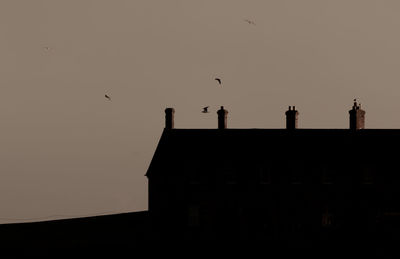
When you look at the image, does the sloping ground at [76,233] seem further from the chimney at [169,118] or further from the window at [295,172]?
the window at [295,172]

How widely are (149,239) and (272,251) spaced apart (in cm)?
976

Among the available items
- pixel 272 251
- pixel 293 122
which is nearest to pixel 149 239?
pixel 272 251

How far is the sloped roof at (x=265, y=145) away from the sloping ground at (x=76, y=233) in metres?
7.29

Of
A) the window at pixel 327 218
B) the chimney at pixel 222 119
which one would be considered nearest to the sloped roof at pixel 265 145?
the chimney at pixel 222 119

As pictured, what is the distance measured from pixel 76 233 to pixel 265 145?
75.6 feet

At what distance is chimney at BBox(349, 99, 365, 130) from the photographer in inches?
2267

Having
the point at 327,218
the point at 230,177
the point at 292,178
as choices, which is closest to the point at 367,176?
the point at 327,218

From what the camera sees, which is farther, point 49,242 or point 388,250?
point 49,242

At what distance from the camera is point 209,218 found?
5603cm

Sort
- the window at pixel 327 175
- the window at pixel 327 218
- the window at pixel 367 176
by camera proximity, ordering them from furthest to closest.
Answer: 1. the window at pixel 327 175
2. the window at pixel 367 176
3. the window at pixel 327 218

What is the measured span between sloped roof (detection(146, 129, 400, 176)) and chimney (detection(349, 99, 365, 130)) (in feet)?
1.68

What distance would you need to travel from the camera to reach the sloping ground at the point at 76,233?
186 feet

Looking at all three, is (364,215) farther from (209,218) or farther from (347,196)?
(209,218)

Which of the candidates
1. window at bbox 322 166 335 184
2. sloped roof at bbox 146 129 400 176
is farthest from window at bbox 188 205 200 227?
window at bbox 322 166 335 184
